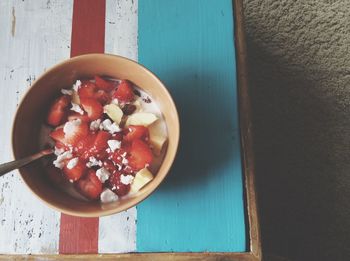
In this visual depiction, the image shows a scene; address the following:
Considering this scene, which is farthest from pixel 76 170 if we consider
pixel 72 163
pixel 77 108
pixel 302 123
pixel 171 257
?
pixel 302 123

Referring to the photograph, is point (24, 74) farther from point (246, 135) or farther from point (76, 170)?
point (246, 135)

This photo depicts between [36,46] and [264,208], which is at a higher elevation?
[36,46]

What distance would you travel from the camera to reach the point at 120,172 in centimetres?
76

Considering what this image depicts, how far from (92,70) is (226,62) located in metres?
0.27

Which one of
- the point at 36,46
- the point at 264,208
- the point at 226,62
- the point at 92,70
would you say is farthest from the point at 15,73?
the point at 264,208

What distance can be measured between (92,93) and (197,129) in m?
0.21

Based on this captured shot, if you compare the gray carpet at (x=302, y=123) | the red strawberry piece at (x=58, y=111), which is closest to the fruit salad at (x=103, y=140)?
the red strawberry piece at (x=58, y=111)

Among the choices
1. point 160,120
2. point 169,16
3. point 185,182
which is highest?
point 169,16

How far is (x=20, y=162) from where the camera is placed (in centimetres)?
74

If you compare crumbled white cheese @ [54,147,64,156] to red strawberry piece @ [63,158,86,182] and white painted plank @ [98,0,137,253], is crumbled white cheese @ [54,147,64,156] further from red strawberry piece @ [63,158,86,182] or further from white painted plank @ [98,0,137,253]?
white painted plank @ [98,0,137,253]

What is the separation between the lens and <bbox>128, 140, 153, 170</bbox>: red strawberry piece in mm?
741

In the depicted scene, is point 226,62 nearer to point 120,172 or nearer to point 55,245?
point 120,172

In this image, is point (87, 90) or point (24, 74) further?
point (24, 74)

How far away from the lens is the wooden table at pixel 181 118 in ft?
2.71
